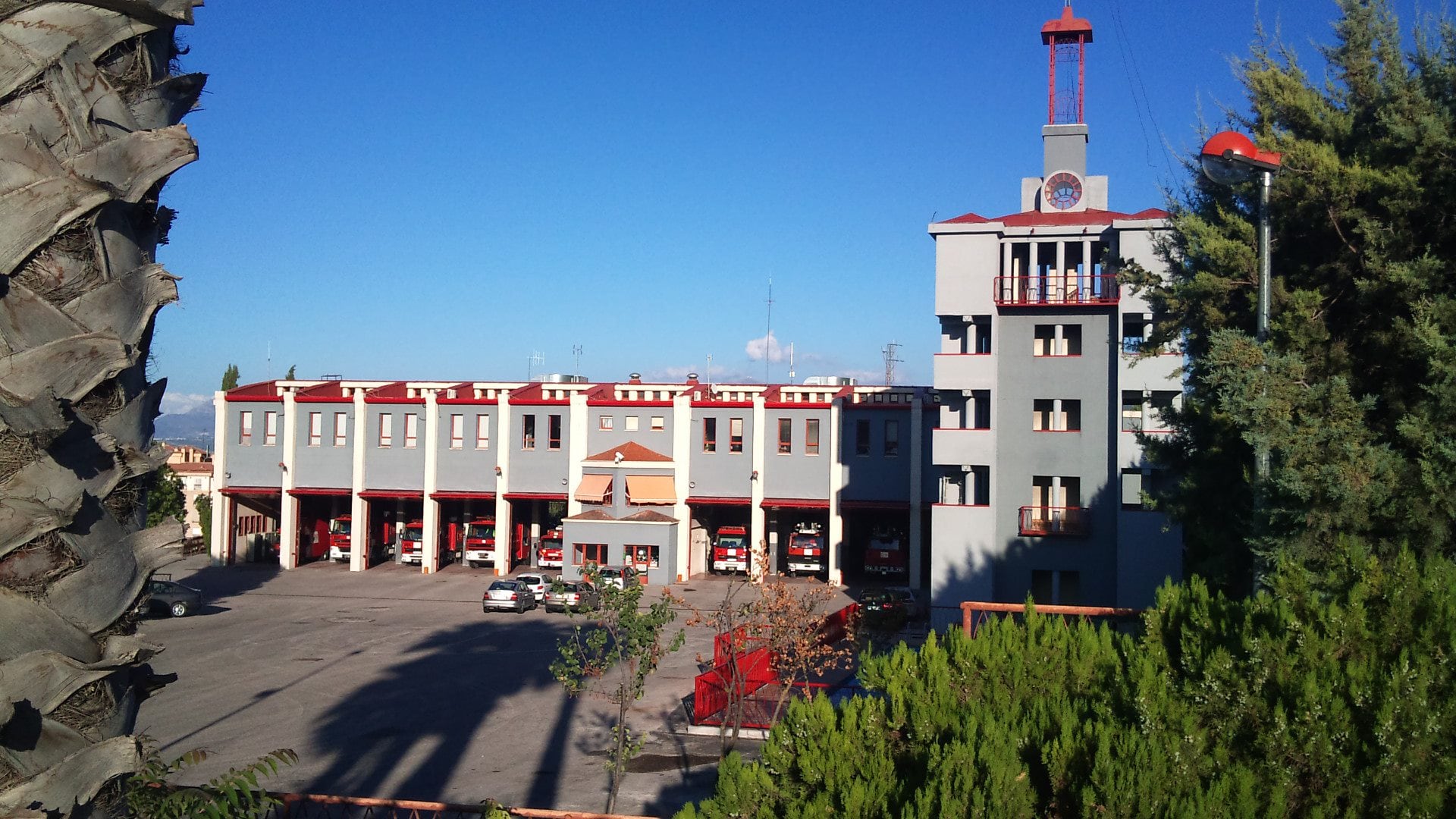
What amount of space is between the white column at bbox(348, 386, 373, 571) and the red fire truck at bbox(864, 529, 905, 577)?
23.2 metres

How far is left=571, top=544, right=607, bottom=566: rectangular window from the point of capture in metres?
45.1

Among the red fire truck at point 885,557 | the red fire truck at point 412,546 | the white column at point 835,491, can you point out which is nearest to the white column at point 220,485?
the red fire truck at point 412,546

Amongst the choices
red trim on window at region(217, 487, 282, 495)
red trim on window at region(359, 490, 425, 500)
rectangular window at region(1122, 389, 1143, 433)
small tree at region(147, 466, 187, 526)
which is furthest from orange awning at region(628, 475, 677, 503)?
rectangular window at region(1122, 389, 1143, 433)

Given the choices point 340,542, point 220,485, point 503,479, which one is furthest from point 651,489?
point 220,485

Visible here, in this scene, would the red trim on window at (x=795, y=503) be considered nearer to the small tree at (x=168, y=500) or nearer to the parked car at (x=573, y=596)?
the parked car at (x=573, y=596)

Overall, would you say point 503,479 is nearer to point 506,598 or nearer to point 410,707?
point 506,598

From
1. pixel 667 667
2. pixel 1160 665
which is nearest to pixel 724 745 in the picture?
pixel 667 667

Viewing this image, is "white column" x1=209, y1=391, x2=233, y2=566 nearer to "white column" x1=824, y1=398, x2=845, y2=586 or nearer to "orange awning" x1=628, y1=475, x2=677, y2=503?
"orange awning" x1=628, y1=475, x2=677, y2=503

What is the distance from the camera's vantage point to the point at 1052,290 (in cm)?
3294

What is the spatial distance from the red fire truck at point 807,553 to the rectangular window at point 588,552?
8246 mm

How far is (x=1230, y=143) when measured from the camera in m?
9.54

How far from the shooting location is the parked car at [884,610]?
34125 millimetres

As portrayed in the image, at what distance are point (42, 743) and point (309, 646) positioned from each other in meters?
31.4

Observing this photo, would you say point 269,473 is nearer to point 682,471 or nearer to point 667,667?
point 682,471
